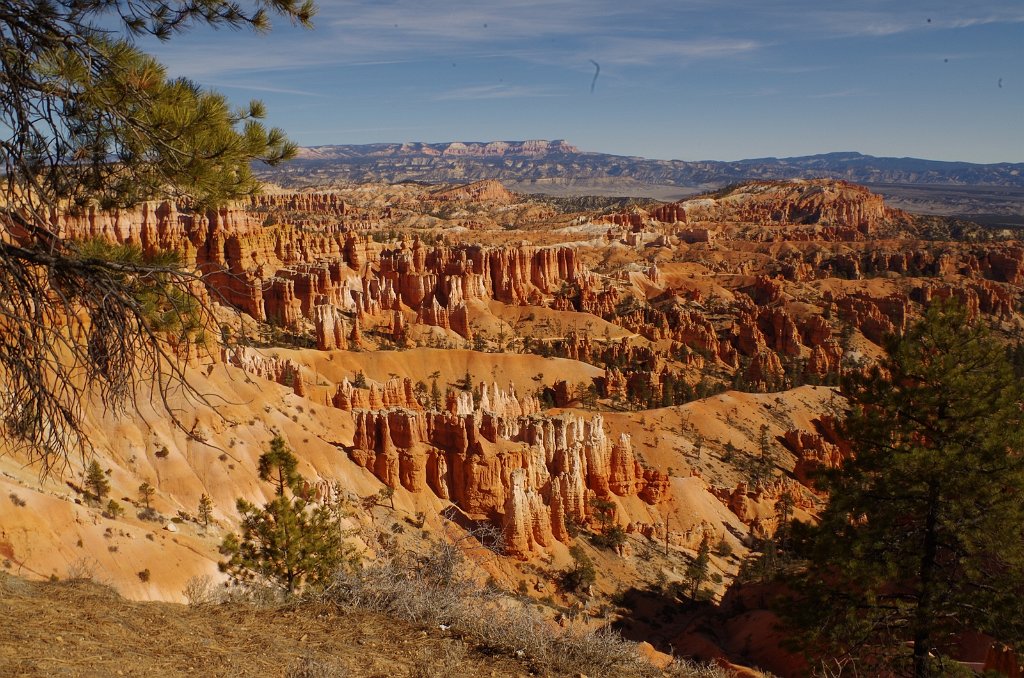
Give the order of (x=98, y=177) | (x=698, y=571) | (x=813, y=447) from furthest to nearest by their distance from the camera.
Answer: (x=813, y=447) → (x=698, y=571) → (x=98, y=177)

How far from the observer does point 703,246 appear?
492ft

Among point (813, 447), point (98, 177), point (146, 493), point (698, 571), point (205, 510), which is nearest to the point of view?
point (98, 177)

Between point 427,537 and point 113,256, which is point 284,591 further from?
point 427,537

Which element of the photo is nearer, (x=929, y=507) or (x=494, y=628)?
(x=494, y=628)

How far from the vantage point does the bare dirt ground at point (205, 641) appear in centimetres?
742

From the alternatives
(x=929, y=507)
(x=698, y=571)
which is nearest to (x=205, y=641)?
(x=929, y=507)

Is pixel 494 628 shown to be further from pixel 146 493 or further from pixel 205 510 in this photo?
pixel 146 493

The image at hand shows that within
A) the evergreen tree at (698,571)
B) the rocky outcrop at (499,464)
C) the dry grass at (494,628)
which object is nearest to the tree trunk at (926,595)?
the dry grass at (494,628)

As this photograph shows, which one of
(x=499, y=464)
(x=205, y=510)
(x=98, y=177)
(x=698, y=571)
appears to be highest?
(x=98, y=177)

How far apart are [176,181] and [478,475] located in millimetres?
→ 27998

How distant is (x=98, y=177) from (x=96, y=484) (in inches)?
582

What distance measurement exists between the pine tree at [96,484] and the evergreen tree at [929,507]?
1731 centimetres

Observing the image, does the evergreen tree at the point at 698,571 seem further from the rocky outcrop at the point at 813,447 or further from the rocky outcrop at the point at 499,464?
the rocky outcrop at the point at 813,447

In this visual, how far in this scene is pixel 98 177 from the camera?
7.86 meters
